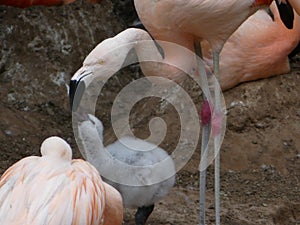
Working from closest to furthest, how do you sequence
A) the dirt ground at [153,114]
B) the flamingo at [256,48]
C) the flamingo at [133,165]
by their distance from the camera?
1. the flamingo at [133,165]
2. the dirt ground at [153,114]
3. the flamingo at [256,48]

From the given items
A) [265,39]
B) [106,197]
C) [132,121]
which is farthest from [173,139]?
[106,197]

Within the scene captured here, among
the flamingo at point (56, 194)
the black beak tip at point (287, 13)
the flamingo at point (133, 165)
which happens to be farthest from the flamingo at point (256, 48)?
the flamingo at point (56, 194)

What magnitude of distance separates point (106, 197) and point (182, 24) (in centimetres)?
98

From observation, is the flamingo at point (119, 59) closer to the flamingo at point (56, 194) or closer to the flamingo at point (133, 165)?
the flamingo at point (133, 165)

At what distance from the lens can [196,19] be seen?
4.00 meters

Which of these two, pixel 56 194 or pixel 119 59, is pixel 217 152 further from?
pixel 56 194

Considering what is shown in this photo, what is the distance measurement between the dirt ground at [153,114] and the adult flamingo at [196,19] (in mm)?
589

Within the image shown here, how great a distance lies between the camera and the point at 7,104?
19.0 ft

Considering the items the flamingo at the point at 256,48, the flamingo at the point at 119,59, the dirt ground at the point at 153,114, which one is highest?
the flamingo at the point at 119,59

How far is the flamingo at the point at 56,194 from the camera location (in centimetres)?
307

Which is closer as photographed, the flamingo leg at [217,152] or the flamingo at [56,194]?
the flamingo at [56,194]

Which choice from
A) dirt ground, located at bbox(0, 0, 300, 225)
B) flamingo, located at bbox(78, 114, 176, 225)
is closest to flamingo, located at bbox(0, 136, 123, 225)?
flamingo, located at bbox(78, 114, 176, 225)

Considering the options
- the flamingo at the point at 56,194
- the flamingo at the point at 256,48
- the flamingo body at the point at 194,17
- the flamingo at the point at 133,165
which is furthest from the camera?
the flamingo at the point at 256,48

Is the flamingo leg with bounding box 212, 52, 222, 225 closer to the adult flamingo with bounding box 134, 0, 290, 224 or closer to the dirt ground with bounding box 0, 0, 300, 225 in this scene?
the adult flamingo with bounding box 134, 0, 290, 224
